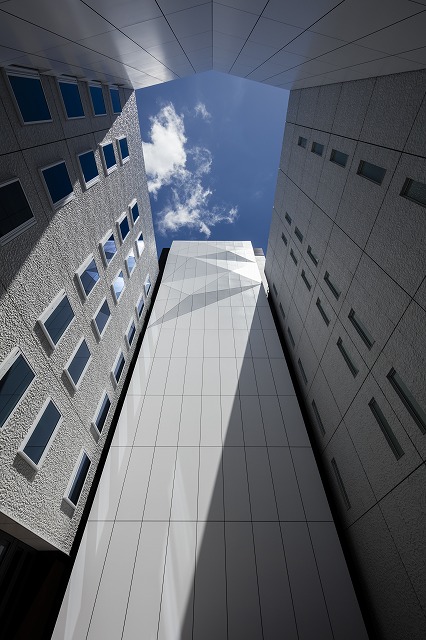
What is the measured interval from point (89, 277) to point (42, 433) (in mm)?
4507

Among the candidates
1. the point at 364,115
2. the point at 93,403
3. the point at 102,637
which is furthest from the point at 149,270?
the point at 102,637

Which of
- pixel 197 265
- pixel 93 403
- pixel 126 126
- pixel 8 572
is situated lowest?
pixel 8 572

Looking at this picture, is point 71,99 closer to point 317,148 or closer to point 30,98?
point 30,98

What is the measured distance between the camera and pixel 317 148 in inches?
353

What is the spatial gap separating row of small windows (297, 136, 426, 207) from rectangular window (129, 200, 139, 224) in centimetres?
794

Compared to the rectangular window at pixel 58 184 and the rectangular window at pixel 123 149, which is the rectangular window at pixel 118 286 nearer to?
the rectangular window at pixel 58 184

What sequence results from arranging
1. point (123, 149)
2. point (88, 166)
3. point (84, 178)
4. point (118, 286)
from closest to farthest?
1. point (84, 178)
2. point (88, 166)
3. point (118, 286)
4. point (123, 149)

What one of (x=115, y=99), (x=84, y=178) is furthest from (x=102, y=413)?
(x=115, y=99)

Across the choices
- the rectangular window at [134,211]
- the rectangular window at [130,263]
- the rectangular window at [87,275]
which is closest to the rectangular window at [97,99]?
the rectangular window at [134,211]

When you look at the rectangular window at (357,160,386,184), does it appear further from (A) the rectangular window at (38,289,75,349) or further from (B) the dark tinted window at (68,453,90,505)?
(B) the dark tinted window at (68,453,90,505)

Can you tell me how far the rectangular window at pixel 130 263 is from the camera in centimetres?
1150

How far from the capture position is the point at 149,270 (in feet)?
49.5

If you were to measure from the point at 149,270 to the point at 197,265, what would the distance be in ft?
19.0

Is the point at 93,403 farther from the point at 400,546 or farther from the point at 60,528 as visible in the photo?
the point at 400,546
